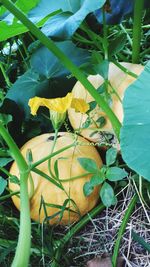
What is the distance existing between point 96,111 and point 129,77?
10cm

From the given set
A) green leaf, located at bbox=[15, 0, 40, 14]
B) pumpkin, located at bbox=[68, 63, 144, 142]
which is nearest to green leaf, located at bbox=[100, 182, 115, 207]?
pumpkin, located at bbox=[68, 63, 144, 142]

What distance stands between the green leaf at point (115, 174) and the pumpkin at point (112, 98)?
12 centimetres

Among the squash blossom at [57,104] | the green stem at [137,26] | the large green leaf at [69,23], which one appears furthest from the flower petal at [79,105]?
the green stem at [137,26]

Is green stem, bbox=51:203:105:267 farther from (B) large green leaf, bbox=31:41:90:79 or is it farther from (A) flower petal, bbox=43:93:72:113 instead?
(B) large green leaf, bbox=31:41:90:79

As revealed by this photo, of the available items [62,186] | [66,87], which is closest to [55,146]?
[62,186]

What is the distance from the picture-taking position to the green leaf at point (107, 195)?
0.91 meters

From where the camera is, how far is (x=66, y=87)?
1.16m

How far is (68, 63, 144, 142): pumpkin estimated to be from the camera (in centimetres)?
102

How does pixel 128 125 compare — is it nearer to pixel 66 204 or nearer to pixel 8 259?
pixel 66 204

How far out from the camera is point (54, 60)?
117 centimetres

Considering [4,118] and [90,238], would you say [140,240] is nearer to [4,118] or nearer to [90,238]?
[90,238]

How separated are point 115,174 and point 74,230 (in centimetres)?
14

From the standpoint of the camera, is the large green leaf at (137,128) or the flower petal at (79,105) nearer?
the large green leaf at (137,128)

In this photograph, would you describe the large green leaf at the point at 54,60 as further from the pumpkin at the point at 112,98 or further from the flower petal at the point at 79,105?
the flower petal at the point at 79,105
